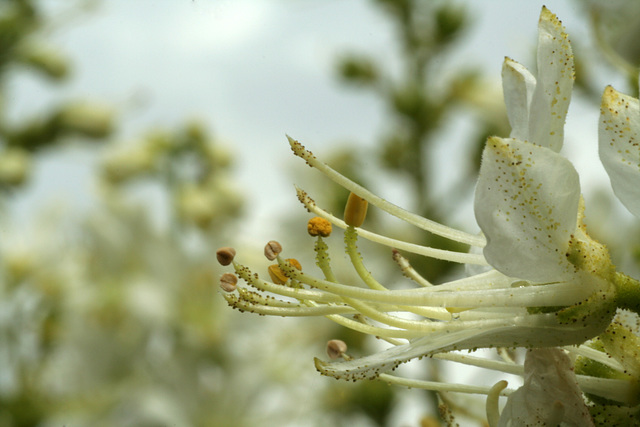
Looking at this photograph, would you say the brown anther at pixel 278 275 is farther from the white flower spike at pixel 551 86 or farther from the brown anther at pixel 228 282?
the white flower spike at pixel 551 86

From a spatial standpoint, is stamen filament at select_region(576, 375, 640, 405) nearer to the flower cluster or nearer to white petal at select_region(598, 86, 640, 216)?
the flower cluster

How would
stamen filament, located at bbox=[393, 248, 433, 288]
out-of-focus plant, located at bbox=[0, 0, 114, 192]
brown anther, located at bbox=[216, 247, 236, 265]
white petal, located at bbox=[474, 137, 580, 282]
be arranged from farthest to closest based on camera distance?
out-of-focus plant, located at bbox=[0, 0, 114, 192], stamen filament, located at bbox=[393, 248, 433, 288], brown anther, located at bbox=[216, 247, 236, 265], white petal, located at bbox=[474, 137, 580, 282]

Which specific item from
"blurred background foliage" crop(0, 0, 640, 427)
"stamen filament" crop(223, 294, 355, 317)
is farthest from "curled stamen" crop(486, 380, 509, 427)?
"blurred background foliage" crop(0, 0, 640, 427)

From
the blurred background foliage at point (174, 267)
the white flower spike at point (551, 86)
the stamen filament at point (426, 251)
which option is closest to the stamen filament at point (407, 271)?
the stamen filament at point (426, 251)

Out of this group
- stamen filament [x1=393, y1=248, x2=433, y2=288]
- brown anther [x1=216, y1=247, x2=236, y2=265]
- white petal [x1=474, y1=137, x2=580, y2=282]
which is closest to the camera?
white petal [x1=474, y1=137, x2=580, y2=282]

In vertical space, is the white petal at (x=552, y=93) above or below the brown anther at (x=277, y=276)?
above

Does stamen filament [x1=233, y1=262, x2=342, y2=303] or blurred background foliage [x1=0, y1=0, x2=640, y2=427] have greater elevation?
stamen filament [x1=233, y1=262, x2=342, y2=303]

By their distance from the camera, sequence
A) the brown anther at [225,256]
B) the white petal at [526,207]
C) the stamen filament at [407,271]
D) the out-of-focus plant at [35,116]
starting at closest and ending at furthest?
1. the white petal at [526,207]
2. the brown anther at [225,256]
3. the stamen filament at [407,271]
4. the out-of-focus plant at [35,116]

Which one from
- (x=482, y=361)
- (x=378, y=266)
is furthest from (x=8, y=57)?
(x=482, y=361)
